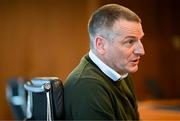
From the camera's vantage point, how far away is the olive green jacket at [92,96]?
1.73 m

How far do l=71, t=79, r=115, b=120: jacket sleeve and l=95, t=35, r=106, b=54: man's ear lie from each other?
161mm

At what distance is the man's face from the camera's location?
1.83 meters

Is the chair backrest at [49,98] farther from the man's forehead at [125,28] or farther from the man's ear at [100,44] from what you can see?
the man's forehead at [125,28]

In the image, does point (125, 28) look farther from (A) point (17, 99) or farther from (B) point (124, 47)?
(A) point (17, 99)

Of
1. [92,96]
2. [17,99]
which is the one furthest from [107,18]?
[17,99]

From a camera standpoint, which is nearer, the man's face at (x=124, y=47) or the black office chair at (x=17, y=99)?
the man's face at (x=124, y=47)

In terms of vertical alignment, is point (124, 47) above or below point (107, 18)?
below

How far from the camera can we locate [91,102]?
67.9 inches

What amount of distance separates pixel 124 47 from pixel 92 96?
10.6 inches

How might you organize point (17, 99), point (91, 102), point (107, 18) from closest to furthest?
point (91, 102)
point (107, 18)
point (17, 99)

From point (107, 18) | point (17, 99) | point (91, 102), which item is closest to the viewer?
point (91, 102)

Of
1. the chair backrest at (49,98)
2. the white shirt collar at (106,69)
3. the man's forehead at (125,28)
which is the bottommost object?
the chair backrest at (49,98)

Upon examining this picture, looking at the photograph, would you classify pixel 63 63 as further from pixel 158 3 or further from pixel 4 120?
pixel 158 3

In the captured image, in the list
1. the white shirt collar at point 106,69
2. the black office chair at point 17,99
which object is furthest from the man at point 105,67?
the black office chair at point 17,99
